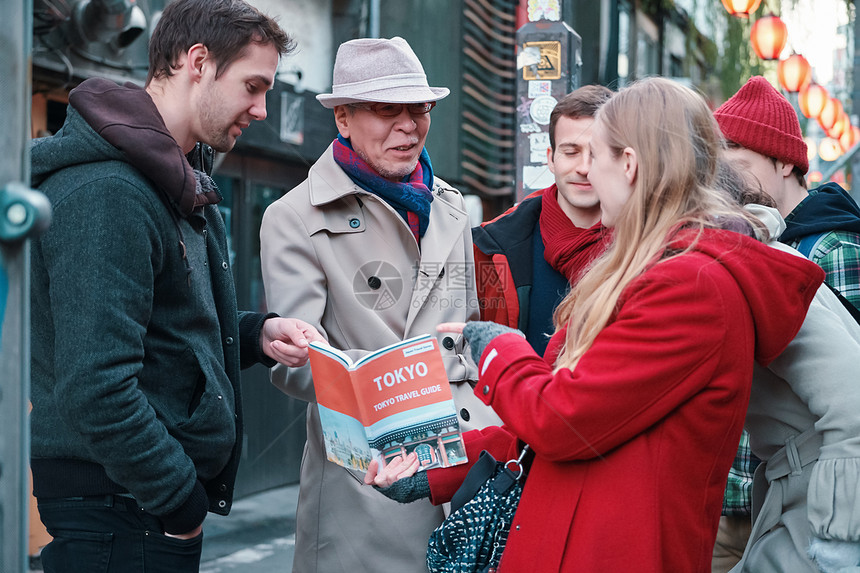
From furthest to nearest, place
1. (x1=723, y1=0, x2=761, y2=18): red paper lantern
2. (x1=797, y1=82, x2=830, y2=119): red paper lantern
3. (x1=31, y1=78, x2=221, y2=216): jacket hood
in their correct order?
(x1=797, y1=82, x2=830, y2=119): red paper lantern, (x1=723, y1=0, x2=761, y2=18): red paper lantern, (x1=31, y1=78, x2=221, y2=216): jacket hood

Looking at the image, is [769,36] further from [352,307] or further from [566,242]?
[352,307]

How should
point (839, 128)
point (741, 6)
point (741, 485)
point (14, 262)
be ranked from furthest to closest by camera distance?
point (839, 128) < point (741, 6) < point (741, 485) < point (14, 262)

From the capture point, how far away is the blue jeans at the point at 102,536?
6.79ft

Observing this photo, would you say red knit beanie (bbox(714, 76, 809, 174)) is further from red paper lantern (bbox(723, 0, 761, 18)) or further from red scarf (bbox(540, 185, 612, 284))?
red paper lantern (bbox(723, 0, 761, 18))

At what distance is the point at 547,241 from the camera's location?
128 inches

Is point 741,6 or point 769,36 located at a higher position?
point 741,6

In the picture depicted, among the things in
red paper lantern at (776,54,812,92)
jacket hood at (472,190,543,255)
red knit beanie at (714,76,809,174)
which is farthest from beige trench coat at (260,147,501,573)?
red paper lantern at (776,54,812,92)

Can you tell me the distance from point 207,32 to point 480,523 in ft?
4.55

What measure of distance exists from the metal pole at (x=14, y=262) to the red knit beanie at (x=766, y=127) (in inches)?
96.9

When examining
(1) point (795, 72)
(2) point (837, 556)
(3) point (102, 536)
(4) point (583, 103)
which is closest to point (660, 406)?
(2) point (837, 556)

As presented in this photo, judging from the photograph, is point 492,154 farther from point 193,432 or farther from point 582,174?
point 193,432

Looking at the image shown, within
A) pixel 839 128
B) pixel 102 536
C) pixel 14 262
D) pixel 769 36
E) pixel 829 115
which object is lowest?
pixel 102 536

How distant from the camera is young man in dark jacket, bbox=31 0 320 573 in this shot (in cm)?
194

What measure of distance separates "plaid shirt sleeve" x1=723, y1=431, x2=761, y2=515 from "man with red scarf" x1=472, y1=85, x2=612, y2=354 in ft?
2.46
